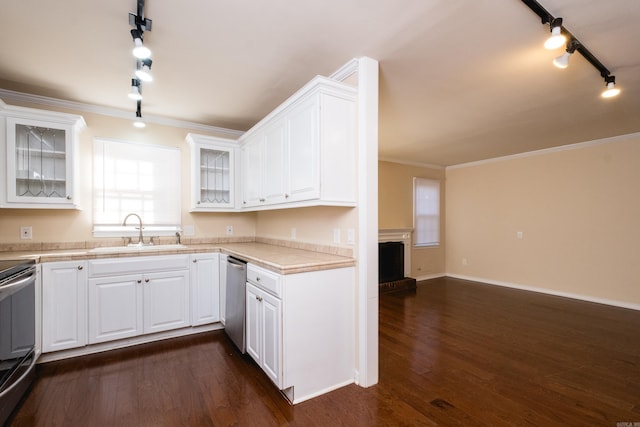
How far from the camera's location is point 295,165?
2.45m

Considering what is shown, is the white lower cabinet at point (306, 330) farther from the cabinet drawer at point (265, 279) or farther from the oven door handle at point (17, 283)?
the oven door handle at point (17, 283)

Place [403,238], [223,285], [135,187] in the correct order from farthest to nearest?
[403,238] → [135,187] → [223,285]

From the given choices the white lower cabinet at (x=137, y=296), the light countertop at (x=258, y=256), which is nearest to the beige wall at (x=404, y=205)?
the light countertop at (x=258, y=256)

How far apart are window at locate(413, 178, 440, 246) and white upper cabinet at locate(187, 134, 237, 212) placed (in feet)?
13.1

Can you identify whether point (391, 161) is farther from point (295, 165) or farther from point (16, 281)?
point (16, 281)

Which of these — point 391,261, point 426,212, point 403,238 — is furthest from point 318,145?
point 426,212

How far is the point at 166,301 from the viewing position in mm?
3041

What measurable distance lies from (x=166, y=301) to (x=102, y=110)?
7.40 feet

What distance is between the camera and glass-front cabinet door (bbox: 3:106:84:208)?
268 cm

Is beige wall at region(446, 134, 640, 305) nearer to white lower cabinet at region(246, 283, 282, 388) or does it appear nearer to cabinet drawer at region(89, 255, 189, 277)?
white lower cabinet at region(246, 283, 282, 388)

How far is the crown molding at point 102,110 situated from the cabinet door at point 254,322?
2.43m

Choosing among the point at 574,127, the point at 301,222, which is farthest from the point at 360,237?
the point at 574,127

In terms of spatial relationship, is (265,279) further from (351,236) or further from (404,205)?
(404,205)

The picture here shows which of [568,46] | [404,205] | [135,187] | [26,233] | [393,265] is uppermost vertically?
[568,46]
